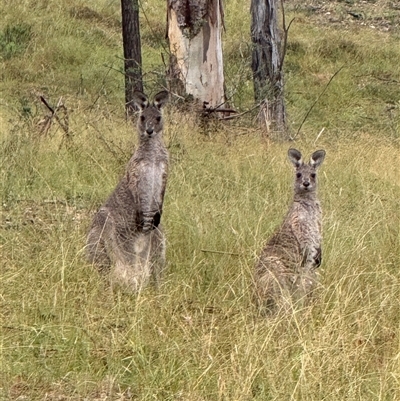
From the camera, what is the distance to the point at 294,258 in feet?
15.6

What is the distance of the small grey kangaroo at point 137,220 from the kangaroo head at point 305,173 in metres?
0.83

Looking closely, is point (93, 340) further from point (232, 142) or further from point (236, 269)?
point (232, 142)

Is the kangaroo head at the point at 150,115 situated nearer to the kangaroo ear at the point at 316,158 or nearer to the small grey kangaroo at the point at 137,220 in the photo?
the small grey kangaroo at the point at 137,220

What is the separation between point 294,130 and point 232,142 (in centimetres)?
286

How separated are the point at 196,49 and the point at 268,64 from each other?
1.32m

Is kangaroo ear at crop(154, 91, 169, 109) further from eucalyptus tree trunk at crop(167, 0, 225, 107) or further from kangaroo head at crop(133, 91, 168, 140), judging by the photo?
eucalyptus tree trunk at crop(167, 0, 225, 107)

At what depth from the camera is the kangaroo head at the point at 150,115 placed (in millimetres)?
5633

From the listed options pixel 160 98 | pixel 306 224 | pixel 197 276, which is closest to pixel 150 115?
pixel 160 98

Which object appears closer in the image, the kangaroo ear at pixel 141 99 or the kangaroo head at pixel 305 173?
the kangaroo head at pixel 305 173

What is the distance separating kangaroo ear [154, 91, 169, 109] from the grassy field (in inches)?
30.1

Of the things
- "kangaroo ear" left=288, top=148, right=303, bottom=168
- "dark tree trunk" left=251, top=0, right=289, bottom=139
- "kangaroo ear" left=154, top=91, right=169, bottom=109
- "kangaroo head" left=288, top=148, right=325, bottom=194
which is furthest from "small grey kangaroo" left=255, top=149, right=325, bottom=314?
"dark tree trunk" left=251, top=0, right=289, bottom=139

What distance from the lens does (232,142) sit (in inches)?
356

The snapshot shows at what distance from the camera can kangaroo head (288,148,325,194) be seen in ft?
17.1

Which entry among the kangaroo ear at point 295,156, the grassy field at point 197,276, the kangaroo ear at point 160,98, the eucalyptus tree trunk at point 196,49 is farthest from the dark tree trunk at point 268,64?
the kangaroo ear at point 295,156
